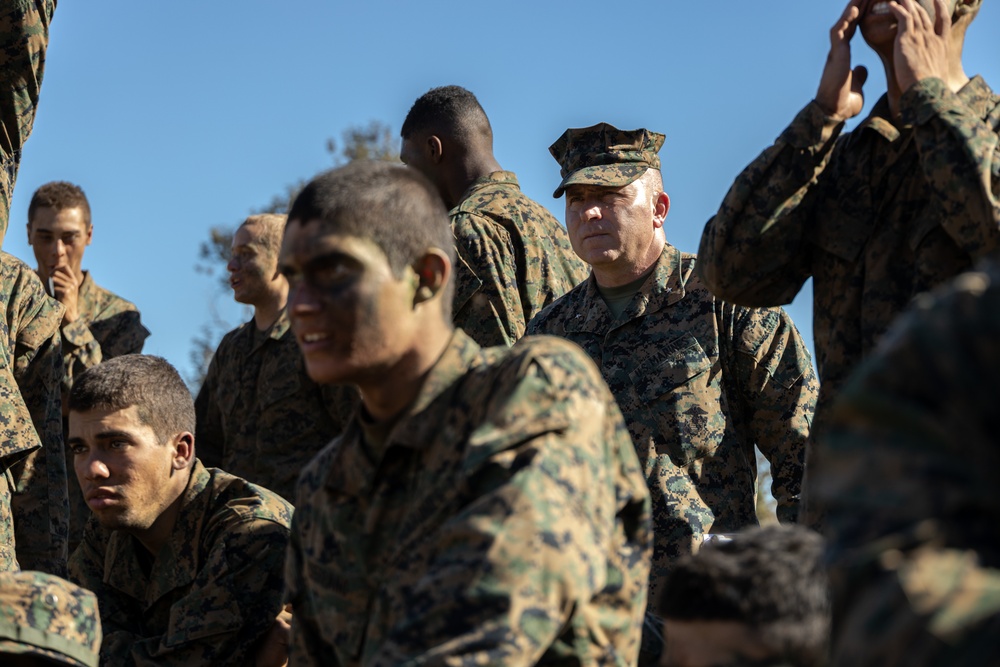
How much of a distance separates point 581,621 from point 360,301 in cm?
84

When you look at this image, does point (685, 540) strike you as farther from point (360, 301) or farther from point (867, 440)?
point (867, 440)

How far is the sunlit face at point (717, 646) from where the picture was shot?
2.85 m

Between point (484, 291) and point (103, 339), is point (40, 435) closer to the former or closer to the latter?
point (103, 339)

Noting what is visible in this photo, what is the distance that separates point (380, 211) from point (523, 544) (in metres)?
0.91

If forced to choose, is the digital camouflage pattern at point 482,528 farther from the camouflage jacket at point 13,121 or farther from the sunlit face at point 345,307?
the camouflage jacket at point 13,121

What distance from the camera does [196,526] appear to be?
5254 millimetres

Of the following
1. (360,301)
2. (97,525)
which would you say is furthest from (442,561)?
(97,525)

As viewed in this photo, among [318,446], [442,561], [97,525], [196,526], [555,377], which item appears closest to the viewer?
[442,561]

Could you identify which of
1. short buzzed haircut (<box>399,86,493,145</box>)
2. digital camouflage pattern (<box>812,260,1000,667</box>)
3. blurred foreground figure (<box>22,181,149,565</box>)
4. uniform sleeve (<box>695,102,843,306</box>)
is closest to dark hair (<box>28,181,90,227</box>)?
blurred foreground figure (<box>22,181,149,565</box>)

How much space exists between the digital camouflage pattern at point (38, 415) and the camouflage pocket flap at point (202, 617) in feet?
7.74

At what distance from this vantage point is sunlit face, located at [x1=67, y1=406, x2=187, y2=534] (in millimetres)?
5297

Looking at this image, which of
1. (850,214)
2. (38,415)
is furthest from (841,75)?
(38,415)

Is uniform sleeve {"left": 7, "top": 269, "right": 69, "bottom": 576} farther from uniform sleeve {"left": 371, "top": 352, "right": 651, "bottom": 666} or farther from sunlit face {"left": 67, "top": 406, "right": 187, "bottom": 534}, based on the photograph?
uniform sleeve {"left": 371, "top": 352, "right": 651, "bottom": 666}

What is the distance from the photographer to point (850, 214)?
13.2 ft
